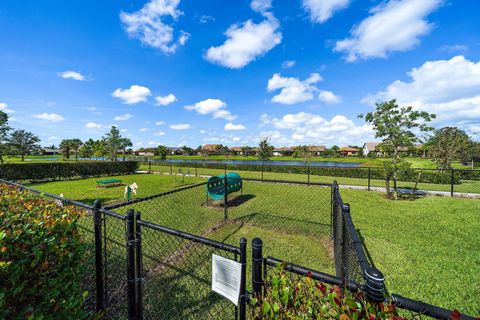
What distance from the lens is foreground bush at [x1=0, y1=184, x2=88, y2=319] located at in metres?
1.39

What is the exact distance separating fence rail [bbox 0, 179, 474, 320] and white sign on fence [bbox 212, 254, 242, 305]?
5 centimetres

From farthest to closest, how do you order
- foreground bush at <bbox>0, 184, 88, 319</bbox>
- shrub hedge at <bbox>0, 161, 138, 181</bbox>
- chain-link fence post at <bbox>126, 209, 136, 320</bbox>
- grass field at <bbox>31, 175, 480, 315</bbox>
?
shrub hedge at <bbox>0, 161, 138, 181</bbox> < grass field at <bbox>31, 175, 480, 315</bbox> < chain-link fence post at <bbox>126, 209, 136, 320</bbox> < foreground bush at <bbox>0, 184, 88, 319</bbox>

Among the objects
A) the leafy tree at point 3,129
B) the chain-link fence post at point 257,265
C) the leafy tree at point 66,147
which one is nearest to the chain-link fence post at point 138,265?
the chain-link fence post at point 257,265

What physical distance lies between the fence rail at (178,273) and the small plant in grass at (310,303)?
2.4 inches

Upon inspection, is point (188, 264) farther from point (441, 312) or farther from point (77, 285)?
point (441, 312)

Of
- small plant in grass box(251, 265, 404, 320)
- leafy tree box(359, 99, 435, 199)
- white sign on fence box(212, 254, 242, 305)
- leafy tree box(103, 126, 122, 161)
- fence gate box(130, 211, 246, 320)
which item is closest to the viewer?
small plant in grass box(251, 265, 404, 320)

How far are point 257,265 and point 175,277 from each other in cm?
277

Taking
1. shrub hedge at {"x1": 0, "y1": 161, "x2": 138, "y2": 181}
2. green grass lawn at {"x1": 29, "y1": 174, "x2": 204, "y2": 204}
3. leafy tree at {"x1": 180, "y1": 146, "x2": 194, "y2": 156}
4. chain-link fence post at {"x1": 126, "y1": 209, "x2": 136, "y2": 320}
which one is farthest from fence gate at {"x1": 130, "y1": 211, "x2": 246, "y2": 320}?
leafy tree at {"x1": 180, "y1": 146, "x2": 194, "y2": 156}

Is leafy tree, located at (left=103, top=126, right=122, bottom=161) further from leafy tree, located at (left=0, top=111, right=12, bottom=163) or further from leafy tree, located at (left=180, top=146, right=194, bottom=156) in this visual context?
leafy tree, located at (left=180, top=146, right=194, bottom=156)

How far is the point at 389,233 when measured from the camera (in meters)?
5.49

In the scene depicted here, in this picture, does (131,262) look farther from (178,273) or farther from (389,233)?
(389,233)

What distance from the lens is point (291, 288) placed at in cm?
129

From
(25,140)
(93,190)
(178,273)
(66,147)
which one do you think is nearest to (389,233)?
(178,273)

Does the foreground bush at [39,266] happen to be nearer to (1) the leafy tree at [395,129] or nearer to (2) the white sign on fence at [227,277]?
(2) the white sign on fence at [227,277]
